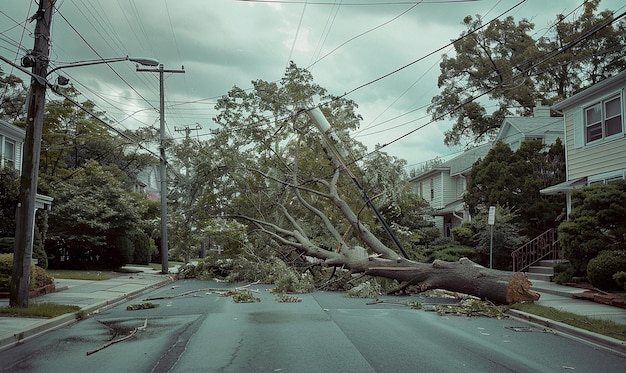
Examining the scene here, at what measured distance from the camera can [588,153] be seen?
740 inches

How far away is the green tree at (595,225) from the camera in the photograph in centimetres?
1391

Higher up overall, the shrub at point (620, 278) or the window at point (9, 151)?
the window at point (9, 151)

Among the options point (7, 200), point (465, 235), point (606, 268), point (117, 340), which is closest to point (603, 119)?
point (606, 268)

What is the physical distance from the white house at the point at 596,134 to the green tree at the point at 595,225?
324 centimetres

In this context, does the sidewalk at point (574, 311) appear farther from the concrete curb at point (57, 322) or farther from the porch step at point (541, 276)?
the concrete curb at point (57, 322)

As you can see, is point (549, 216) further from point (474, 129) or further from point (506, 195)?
point (474, 129)

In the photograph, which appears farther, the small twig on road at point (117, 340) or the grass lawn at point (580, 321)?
the grass lawn at point (580, 321)

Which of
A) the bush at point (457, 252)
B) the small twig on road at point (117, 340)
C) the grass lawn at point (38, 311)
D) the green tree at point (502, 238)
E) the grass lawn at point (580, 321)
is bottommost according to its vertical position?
the small twig on road at point (117, 340)

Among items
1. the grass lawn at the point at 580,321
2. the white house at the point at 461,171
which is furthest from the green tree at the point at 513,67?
the grass lawn at the point at 580,321

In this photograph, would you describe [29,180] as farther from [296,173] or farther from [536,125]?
[536,125]

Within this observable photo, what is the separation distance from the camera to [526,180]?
74.6 ft

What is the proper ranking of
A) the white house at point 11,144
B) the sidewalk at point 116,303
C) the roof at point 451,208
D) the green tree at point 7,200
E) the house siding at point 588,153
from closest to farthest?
the sidewalk at point 116,303 < the house siding at point 588,153 < the green tree at point 7,200 < the white house at point 11,144 < the roof at point 451,208

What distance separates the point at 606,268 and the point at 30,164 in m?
13.4

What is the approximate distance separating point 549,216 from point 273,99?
1239cm
